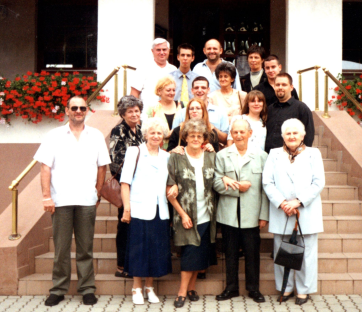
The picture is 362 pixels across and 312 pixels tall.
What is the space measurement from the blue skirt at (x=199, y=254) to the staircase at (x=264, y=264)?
0.46 meters

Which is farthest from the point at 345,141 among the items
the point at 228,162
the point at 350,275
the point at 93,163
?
the point at 93,163

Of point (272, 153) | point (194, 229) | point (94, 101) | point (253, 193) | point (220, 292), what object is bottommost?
point (220, 292)

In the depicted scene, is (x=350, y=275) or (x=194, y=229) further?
(x=350, y=275)

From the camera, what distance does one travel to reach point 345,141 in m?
7.69

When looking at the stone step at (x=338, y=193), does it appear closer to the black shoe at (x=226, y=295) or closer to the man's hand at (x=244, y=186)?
the man's hand at (x=244, y=186)

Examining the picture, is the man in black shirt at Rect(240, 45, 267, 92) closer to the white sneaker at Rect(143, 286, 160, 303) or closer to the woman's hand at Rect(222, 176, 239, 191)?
the woman's hand at Rect(222, 176, 239, 191)

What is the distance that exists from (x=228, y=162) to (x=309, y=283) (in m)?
1.48

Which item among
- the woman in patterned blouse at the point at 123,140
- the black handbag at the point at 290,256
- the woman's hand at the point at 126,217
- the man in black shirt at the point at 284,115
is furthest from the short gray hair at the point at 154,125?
the black handbag at the point at 290,256

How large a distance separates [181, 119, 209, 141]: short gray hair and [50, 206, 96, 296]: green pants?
1239mm

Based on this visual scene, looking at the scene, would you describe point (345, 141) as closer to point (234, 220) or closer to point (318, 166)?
point (318, 166)

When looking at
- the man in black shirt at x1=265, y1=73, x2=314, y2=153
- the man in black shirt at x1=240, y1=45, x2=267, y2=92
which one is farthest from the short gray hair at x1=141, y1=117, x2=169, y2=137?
the man in black shirt at x1=240, y1=45, x2=267, y2=92

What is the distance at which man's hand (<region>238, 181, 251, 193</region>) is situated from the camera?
17.5 ft

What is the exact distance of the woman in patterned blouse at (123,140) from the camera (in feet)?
18.3

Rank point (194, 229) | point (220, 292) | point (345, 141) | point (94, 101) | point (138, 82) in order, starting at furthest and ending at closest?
point (94, 101) → point (345, 141) → point (138, 82) → point (220, 292) → point (194, 229)
